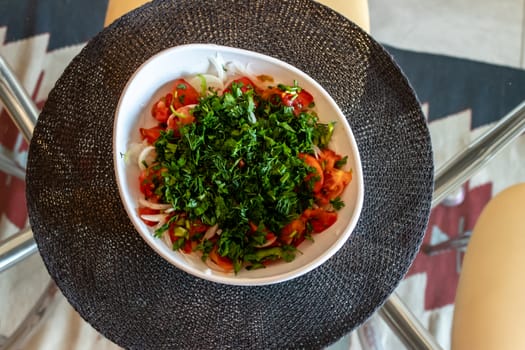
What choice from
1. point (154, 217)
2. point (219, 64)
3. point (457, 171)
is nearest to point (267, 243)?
point (154, 217)

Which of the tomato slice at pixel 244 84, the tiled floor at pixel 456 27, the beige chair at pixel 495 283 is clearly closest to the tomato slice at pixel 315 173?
the tomato slice at pixel 244 84

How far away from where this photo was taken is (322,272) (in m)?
0.70

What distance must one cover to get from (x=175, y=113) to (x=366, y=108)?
10.6 inches

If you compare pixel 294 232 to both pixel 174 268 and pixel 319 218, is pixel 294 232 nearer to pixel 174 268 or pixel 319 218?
pixel 319 218

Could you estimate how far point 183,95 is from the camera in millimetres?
694

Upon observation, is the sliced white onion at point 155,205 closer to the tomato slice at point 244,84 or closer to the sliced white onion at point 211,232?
the sliced white onion at point 211,232

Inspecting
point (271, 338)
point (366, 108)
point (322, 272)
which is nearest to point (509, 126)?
point (366, 108)

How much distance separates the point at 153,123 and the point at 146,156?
0.18ft

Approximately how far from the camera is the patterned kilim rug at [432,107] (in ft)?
4.10

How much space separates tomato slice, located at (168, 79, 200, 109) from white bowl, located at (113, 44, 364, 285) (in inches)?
0.8

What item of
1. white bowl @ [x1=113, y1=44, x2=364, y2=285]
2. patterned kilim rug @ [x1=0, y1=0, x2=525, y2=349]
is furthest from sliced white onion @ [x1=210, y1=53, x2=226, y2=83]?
patterned kilim rug @ [x1=0, y1=0, x2=525, y2=349]

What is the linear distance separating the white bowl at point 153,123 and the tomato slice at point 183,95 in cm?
2

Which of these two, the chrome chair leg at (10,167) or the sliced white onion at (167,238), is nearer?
the sliced white onion at (167,238)

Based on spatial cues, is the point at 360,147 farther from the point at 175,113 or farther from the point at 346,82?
the point at 175,113
